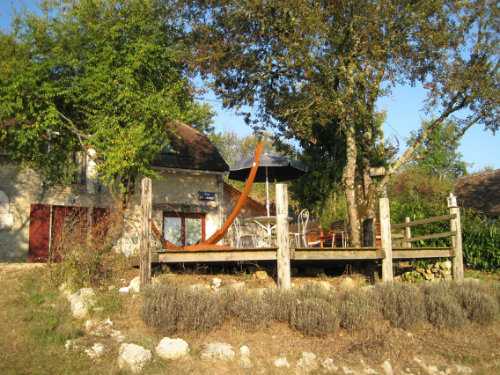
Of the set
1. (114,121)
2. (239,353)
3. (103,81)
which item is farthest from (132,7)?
(239,353)

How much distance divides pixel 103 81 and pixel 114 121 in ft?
3.39

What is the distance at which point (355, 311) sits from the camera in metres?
8.51

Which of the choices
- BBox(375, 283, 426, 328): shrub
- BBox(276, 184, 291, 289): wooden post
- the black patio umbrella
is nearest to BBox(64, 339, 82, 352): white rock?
BBox(276, 184, 291, 289): wooden post

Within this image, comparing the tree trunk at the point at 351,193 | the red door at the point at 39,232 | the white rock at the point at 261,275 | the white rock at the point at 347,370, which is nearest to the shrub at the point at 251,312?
the white rock at the point at 347,370

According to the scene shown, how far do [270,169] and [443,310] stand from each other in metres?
5.53

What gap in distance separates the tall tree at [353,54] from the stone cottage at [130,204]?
351 centimetres

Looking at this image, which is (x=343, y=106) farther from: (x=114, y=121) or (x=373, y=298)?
(x=114, y=121)

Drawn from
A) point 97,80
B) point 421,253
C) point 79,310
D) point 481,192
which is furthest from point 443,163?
point 79,310

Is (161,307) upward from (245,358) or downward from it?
upward

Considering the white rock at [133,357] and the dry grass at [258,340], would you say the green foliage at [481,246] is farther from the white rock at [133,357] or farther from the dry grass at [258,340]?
the white rock at [133,357]

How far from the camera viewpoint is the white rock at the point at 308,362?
732 cm

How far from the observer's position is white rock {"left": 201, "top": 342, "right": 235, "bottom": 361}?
7.30 meters

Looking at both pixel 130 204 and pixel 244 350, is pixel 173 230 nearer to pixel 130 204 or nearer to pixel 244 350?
pixel 130 204

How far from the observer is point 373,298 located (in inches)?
362
